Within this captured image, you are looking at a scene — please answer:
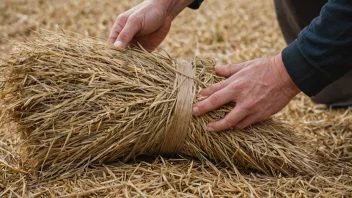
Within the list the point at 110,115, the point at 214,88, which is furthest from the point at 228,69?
the point at 110,115

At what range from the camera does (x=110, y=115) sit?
6.44ft

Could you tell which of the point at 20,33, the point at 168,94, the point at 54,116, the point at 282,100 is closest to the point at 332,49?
the point at 282,100

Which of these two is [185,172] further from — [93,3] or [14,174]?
[93,3]

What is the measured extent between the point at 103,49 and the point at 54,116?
348 mm

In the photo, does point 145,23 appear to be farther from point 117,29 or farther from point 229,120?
point 229,120

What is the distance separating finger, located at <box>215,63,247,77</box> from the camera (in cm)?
218

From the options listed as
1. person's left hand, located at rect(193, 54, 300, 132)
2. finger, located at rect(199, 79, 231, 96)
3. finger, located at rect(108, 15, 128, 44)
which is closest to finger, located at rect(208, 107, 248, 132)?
person's left hand, located at rect(193, 54, 300, 132)

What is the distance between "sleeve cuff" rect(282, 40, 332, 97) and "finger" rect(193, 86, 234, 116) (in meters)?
0.23

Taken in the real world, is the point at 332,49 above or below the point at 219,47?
above

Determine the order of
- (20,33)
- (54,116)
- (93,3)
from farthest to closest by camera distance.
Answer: (93,3) → (20,33) → (54,116)

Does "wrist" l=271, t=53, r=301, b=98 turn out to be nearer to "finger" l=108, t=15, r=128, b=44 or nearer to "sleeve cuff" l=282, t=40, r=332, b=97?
"sleeve cuff" l=282, t=40, r=332, b=97

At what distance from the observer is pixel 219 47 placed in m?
3.86

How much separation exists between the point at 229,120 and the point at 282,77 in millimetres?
251

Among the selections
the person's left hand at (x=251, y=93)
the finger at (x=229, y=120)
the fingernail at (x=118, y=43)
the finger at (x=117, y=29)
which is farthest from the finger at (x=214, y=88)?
the finger at (x=117, y=29)
